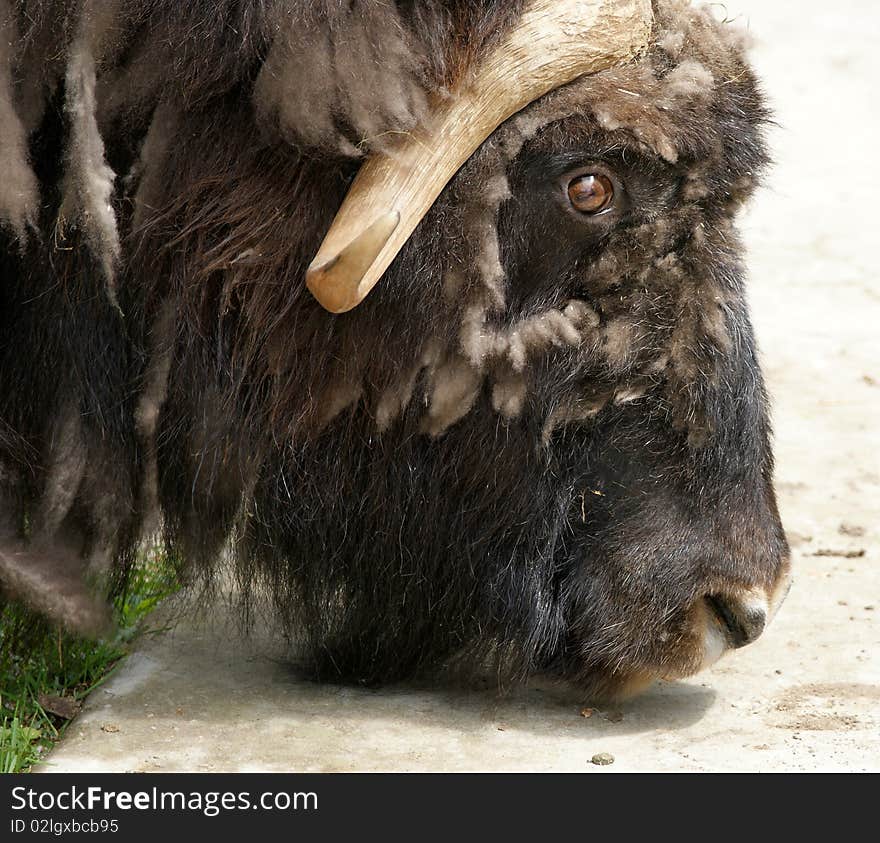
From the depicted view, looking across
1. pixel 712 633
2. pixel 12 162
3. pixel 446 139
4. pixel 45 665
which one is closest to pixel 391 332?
pixel 446 139

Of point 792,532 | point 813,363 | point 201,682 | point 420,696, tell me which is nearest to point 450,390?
point 420,696

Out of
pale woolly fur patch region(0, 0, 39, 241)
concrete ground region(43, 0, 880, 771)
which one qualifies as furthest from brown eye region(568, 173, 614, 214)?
pale woolly fur patch region(0, 0, 39, 241)

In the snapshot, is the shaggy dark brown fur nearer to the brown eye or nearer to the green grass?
the brown eye

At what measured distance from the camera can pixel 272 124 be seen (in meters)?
2.35

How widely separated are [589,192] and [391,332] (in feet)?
1.23

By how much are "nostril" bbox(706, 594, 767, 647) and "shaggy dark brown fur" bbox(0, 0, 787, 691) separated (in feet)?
0.16

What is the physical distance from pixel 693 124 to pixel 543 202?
0.87ft

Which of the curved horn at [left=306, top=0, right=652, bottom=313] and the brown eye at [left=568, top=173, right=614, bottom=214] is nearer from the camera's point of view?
the curved horn at [left=306, top=0, right=652, bottom=313]

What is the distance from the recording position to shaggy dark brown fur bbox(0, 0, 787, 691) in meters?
2.38

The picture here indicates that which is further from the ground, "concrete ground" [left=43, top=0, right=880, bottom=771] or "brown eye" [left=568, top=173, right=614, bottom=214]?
"brown eye" [left=568, top=173, right=614, bottom=214]

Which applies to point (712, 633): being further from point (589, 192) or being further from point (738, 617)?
point (589, 192)

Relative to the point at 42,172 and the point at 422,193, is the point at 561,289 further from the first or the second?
the point at 42,172

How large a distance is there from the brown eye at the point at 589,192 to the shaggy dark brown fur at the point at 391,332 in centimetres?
2

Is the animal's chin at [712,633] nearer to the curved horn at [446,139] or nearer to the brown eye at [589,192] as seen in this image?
the brown eye at [589,192]
